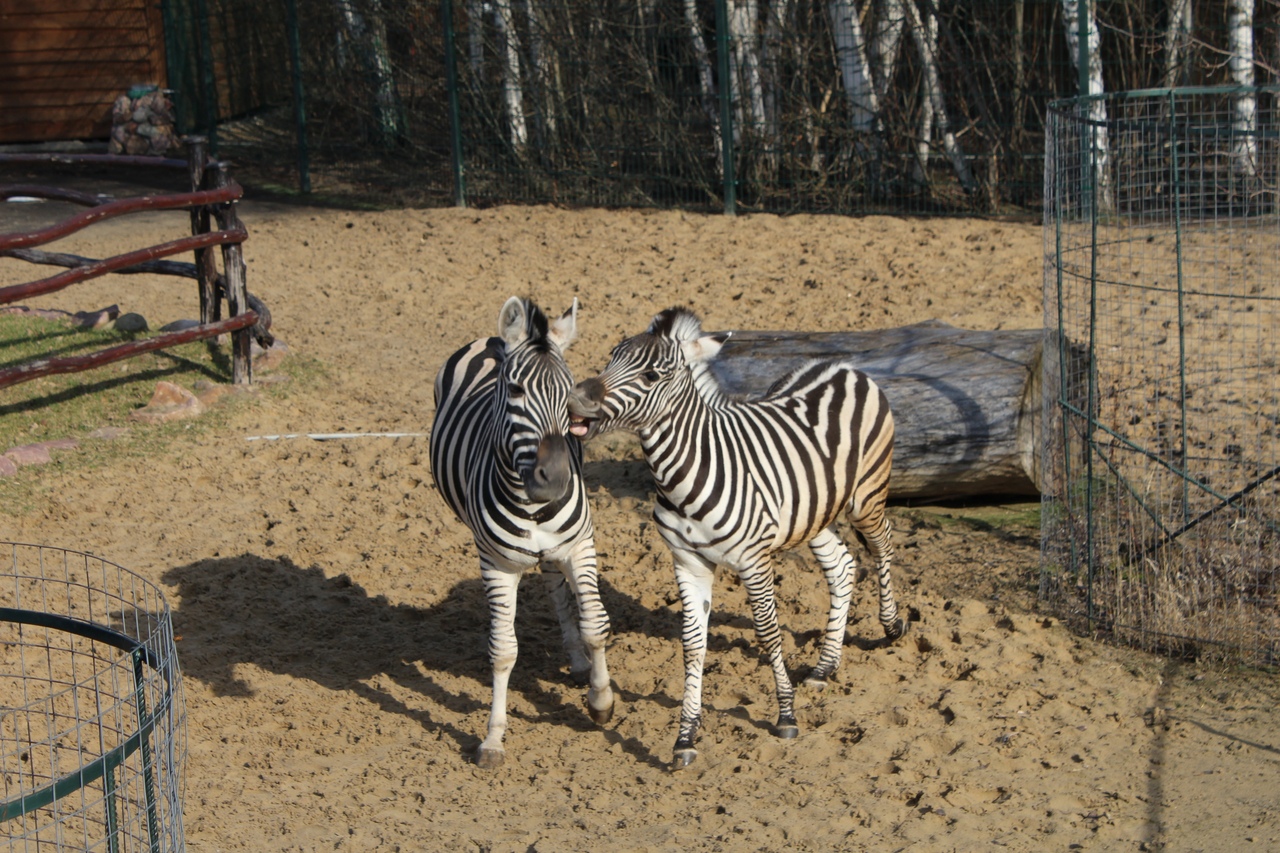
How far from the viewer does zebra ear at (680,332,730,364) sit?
4.58 meters

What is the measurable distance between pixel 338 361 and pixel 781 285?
361 cm

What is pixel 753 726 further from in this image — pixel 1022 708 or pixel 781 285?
pixel 781 285

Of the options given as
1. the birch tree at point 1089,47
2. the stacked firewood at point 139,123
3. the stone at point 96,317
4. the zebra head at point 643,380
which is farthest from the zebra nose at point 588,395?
the stacked firewood at point 139,123

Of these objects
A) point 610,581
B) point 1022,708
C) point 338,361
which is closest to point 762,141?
point 338,361

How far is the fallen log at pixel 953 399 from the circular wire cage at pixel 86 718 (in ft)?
11.1

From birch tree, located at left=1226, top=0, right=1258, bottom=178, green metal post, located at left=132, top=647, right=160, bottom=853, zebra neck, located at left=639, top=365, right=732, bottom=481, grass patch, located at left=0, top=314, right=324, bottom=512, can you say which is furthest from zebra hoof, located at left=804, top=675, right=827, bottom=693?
birch tree, located at left=1226, top=0, right=1258, bottom=178

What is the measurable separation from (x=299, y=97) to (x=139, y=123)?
8.68 ft

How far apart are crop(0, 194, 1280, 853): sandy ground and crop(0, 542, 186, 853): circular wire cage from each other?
0.90ft

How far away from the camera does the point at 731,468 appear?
15.3ft

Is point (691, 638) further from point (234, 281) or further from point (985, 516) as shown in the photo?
point (234, 281)

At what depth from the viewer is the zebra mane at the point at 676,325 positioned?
14.7ft

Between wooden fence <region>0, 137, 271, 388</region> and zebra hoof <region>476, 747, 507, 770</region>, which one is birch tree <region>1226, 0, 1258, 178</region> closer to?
wooden fence <region>0, 137, 271, 388</region>

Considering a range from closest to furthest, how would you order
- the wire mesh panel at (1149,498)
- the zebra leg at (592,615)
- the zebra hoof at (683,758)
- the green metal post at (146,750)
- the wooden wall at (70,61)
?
1. the green metal post at (146,750)
2. the zebra hoof at (683,758)
3. the zebra leg at (592,615)
4. the wire mesh panel at (1149,498)
5. the wooden wall at (70,61)

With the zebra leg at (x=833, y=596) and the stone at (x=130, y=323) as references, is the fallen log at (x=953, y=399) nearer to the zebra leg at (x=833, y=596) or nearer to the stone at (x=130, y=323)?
the zebra leg at (x=833, y=596)
